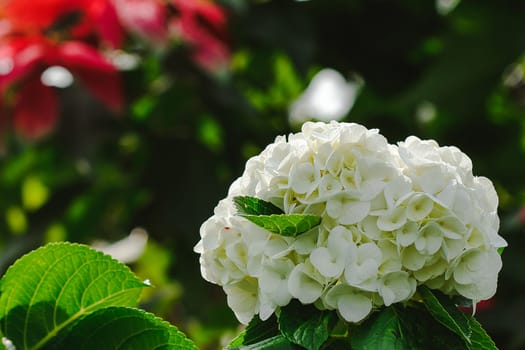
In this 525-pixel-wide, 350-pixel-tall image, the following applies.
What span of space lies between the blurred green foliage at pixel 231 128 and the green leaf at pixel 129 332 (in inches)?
36.0

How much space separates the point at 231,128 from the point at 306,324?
49.2 inches

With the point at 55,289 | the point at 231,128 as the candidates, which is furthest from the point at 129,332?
the point at 231,128

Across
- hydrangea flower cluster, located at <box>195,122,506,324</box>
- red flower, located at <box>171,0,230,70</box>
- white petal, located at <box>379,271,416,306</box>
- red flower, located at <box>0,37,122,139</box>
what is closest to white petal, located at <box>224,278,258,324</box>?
hydrangea flower cluster, located at <box>195,122,506,324</box>

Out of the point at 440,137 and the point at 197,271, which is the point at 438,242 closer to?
the point at 197,271

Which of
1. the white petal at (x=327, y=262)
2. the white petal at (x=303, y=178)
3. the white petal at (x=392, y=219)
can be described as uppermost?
the white petal at (x=303, y=178)

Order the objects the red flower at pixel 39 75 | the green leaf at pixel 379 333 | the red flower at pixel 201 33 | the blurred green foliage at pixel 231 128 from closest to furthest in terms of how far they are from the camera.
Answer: the green leaf at pixel 379 333
the red flower at pixel 39 75
the red flower at pixel 201 33
the blurred green foliage at pixel 231 128

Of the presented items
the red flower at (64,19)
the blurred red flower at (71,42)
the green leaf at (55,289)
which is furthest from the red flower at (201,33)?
the green leaf at (55,289)

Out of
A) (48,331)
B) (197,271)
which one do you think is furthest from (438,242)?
(197,271)

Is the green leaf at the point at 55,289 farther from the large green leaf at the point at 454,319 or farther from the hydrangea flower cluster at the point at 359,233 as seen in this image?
the large green leaf at the point at 454,319

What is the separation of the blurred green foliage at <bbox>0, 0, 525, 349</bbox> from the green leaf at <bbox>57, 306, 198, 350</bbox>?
36.0 inches

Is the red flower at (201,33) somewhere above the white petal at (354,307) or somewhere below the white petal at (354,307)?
below

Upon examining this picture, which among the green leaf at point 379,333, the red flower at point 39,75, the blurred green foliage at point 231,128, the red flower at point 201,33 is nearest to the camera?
the green leaf at point 379,333

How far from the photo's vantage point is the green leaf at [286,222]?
0.70 meters

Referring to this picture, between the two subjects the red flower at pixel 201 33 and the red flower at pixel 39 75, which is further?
the red flower at pixel 201 33
